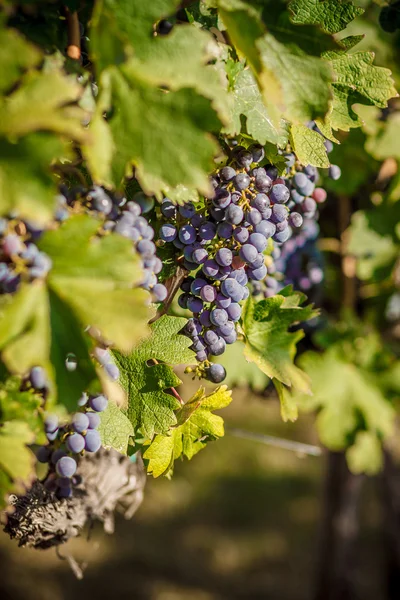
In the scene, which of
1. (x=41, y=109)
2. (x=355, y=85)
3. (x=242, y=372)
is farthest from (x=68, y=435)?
(x=242, y=372)

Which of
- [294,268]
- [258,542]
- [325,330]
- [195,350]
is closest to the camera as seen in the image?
[195,350]

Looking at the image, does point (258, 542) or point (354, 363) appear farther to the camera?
point (258, 542)

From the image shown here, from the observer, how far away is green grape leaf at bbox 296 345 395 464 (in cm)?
174

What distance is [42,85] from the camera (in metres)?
0.57

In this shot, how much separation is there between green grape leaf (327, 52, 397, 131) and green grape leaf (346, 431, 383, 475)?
114cm

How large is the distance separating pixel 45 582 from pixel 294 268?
2.56m

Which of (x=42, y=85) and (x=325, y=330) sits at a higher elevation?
(x=42, y=85)

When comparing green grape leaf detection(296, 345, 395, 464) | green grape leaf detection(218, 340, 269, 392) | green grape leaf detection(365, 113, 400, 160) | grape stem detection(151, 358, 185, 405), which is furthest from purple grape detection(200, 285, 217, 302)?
green grape leaf detection(296, 345, 395, 464)

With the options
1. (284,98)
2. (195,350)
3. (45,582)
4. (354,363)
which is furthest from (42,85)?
(45,582)

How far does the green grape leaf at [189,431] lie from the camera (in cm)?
89

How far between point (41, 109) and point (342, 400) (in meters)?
1.41

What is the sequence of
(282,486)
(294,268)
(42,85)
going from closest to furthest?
(42,85)
(294,268)
(282,486)

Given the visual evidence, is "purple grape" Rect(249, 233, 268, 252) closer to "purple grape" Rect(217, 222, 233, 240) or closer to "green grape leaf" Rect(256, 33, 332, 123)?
"purple grape" Rect(217, 222, 233, 240)

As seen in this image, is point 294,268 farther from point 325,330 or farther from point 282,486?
point 282,486
